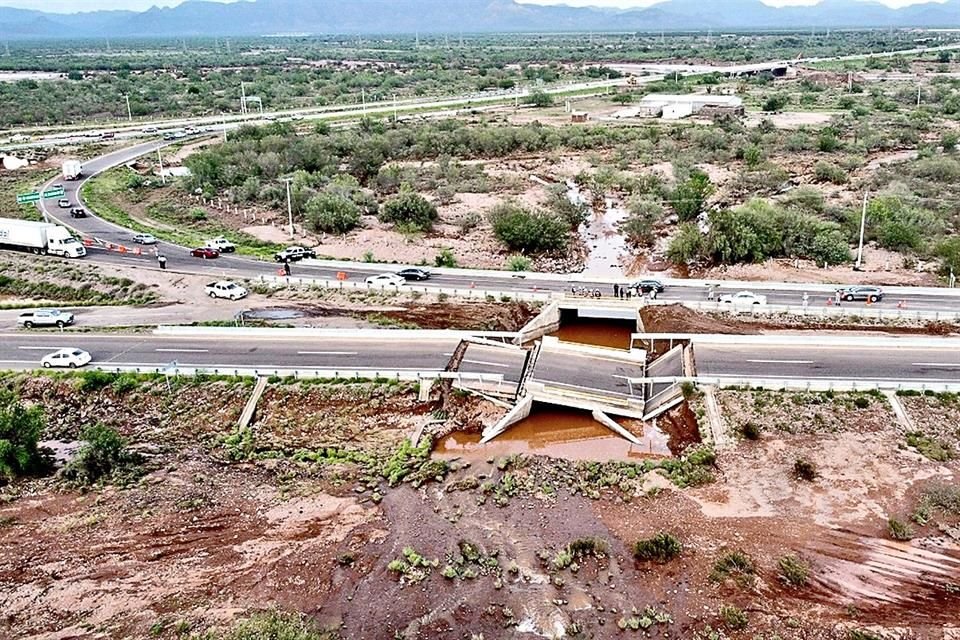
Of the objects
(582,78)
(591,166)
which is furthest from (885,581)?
(582,78)

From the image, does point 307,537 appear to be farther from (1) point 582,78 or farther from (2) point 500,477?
(1) point 582,78

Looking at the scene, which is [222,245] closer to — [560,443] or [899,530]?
[560,443]

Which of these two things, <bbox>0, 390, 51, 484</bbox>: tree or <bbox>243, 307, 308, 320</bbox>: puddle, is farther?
<bbox>243, 307, 308, 320</bbox>: puddle

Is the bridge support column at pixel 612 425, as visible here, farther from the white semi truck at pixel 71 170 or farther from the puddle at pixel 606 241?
the white semi truck at pixel 71 170

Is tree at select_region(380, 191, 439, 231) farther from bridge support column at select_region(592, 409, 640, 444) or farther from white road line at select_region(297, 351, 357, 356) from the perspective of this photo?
bridge support column at select_region(592, 409, 640, 444)

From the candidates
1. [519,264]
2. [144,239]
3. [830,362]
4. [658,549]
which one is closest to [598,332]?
[519,264]

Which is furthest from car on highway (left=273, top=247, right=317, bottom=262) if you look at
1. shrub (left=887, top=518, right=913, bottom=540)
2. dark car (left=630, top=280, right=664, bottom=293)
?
shrub (left=887, top=518, right=913, bottom=540)
